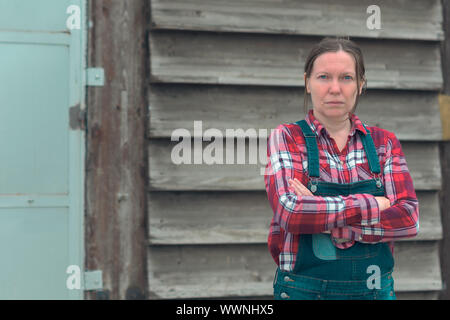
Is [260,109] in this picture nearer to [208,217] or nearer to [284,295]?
[208,217]

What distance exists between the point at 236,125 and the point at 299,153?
43.0 inches

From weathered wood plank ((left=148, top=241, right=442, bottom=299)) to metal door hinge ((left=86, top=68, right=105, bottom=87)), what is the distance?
2.87ft

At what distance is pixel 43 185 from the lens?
255 centimetres

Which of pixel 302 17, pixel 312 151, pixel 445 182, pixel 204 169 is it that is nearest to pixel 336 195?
pixel 312 151

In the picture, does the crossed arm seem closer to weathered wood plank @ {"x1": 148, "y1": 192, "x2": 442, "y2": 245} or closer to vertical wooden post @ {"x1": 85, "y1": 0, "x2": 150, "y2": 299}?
weathered wood plank @ {"x1": 148, "y1": 192, "x2": 442, "y2": 245}

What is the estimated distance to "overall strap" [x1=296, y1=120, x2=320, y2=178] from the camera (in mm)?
1533

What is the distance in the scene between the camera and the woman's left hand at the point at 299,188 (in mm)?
1505

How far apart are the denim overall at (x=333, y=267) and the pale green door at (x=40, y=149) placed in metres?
1.40

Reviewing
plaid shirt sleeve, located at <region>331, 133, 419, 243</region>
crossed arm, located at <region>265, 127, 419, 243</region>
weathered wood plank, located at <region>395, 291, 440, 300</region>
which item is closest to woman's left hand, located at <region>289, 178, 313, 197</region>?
crossed arm, located at <region>265, 127, 419, 243</region>

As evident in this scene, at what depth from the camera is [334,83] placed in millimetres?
1550
